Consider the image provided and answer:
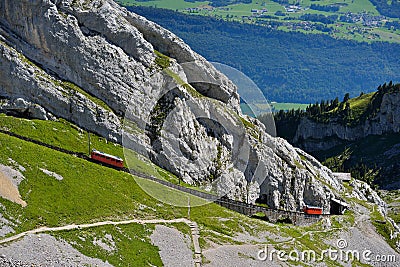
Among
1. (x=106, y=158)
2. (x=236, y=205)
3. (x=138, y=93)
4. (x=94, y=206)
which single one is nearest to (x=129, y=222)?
(x=94, y=206)

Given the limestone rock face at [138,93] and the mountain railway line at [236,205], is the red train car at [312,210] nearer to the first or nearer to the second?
the mountain railway line at [236,205]

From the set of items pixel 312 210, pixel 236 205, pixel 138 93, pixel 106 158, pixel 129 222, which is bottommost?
pixel 312 210

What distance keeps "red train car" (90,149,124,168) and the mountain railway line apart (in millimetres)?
443

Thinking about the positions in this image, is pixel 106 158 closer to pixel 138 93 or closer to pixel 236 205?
pixel 138 93

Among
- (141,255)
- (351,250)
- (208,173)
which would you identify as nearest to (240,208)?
(208,173)

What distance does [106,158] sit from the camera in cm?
9100

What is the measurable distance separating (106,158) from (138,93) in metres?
18.4

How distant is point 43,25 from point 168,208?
36.2 meters

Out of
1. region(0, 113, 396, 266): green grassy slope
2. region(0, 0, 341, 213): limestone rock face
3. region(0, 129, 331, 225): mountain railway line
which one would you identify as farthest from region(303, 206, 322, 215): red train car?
region(0, 113, 396, 266): green grassy slope

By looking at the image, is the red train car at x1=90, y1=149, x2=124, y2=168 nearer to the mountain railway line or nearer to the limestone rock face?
the mountain railway line

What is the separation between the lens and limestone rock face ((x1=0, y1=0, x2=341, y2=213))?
9769cm

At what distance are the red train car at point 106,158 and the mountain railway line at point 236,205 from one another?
443 mm

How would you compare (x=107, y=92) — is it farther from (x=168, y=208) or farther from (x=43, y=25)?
(x=168, y=208)

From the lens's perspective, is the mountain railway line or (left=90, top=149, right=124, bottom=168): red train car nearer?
the mountain railway line
